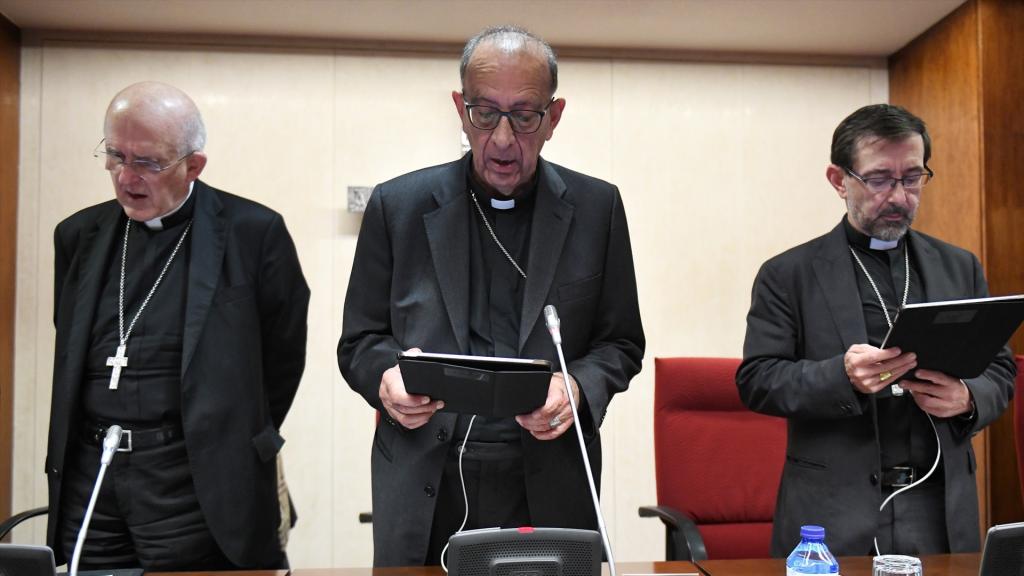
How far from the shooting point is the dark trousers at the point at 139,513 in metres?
2.19

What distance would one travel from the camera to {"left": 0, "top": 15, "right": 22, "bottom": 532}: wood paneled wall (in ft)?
14.5

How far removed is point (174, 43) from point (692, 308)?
3.00m

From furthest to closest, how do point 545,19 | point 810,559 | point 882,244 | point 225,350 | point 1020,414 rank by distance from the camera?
point 545,19, point 1020,414, point 882,244, point 225,350, point 810,559

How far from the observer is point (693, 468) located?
291 centimetres

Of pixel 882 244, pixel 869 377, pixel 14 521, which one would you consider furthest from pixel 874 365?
pixel 14 521

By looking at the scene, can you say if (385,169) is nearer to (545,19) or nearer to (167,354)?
(545,19)

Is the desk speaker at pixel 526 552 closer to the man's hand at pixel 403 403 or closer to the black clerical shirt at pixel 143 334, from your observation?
the man's hand at pixel 403 403

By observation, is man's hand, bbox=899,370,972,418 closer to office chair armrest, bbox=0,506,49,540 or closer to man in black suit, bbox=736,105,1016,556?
man in black suit, bbox=736,105,1016,556

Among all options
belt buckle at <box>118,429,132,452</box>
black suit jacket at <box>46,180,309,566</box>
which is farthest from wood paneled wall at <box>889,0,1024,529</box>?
belt buckle at <box>118,429,132,452</box>

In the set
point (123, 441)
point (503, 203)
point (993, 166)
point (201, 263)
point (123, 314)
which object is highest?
point (993, 166)

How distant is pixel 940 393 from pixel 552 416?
0.95 metres

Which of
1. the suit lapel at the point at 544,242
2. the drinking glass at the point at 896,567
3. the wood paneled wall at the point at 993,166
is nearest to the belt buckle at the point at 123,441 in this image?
the suit lapel at the point at 544,242

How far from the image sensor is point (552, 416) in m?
1.78

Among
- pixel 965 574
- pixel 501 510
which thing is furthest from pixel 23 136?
pixel 965 574
